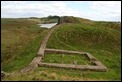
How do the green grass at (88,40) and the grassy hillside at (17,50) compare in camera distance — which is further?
the green grass at (88,40)

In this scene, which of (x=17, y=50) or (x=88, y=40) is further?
(x=88, y=40)

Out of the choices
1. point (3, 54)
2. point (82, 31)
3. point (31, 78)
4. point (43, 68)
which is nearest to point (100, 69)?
point (43, 68)

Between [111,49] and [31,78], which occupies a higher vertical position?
[31,78]

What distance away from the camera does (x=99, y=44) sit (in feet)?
106

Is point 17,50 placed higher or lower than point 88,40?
lower

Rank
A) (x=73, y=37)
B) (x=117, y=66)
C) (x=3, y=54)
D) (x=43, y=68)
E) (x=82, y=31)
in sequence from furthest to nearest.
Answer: (x=82, y=31) → (x=73, y=37) → (x=3, y=54) → (x=117, y=66) → (x=43, y=68)

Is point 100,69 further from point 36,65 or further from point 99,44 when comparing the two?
point 99,44

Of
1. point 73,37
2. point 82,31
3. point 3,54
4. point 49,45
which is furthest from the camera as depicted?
point 82,31

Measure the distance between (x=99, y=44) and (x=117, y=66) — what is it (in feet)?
36.8

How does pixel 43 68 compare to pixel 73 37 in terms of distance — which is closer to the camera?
pixel 43 68

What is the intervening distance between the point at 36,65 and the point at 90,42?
15.9 m

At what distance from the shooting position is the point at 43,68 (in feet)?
57.1

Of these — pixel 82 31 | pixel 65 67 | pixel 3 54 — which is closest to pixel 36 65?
pixel 65 67

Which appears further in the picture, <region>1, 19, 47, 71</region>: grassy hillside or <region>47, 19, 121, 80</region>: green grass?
<region>47, 19, 121, 80</region>: green grass
